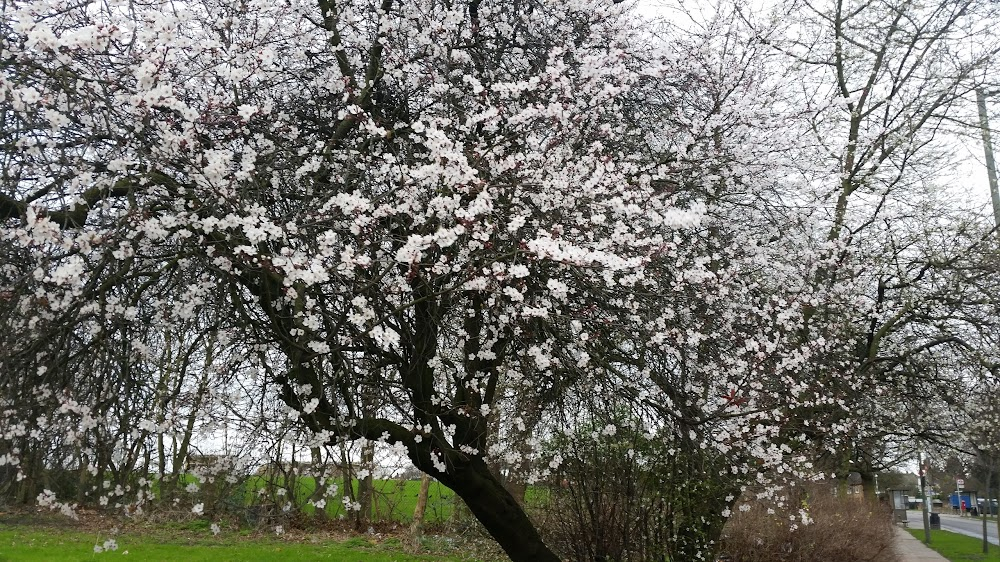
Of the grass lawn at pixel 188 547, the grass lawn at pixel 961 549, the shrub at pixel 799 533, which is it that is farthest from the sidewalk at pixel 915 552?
the grass lawn at pixel 188 547

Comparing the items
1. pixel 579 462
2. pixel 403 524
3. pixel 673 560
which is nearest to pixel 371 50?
pixel 579 462

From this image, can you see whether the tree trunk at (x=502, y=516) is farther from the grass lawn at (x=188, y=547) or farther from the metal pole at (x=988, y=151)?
the metal pole at (x=988, y=151)

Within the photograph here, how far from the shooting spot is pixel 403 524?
15.2 m

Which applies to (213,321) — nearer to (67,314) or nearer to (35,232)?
(67,314)

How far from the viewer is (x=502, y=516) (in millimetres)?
6270

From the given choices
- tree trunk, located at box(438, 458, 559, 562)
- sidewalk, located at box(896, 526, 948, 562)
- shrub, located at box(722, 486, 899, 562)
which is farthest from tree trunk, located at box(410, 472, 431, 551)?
sidewalk, located at box(896, 526, 948, 562)

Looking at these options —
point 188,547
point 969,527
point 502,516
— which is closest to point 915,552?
point 502,516

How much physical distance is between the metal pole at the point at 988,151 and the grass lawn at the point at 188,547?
9450 mm

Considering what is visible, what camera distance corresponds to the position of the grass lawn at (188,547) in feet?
33.9

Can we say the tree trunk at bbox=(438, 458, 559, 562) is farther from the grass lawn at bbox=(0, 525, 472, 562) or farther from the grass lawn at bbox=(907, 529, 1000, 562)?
the grass lawn at bbox=(907, 529, 1000, 562)

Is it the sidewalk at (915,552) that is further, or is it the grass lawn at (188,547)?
the sidewalk at (915,552)

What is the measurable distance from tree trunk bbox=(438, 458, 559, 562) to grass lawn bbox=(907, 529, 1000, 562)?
11356 mm

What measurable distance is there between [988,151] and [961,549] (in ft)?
34.0

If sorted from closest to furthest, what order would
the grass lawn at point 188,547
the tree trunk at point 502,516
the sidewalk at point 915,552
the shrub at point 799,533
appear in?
1. the tree trunk at point 502,516
2. the shrub at point 799,533
3. the grass lawn at point 188,547
4. the sidewalk at point 915,552
